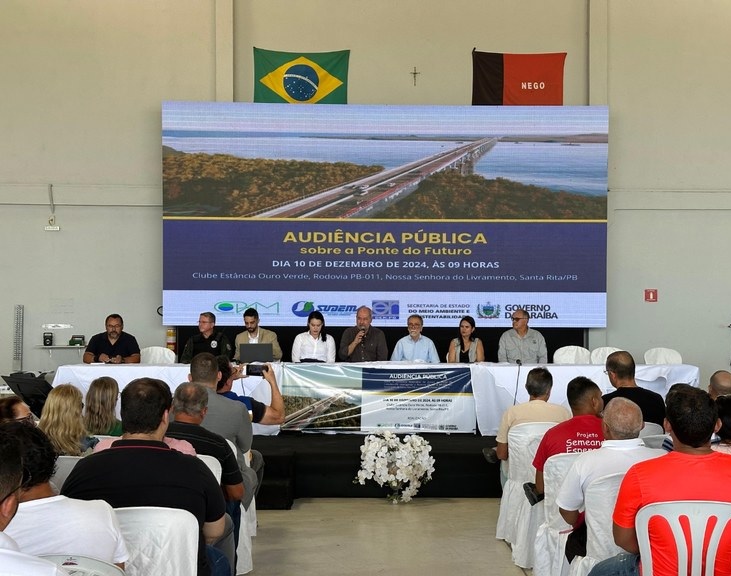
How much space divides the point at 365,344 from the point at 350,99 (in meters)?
3.24

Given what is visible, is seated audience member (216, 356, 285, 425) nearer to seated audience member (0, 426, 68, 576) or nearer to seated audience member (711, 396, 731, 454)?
seated audience member (711, 396, 731, 454)

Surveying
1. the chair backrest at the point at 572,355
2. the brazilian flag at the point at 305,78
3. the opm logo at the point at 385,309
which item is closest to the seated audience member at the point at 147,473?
the chair backrest at the point at 572,355

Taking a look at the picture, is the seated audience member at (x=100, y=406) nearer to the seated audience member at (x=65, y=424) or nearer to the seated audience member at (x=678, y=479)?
the seated audience member at (x=65, y=424)

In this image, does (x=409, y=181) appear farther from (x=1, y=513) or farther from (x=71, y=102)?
(x=1, y=513)

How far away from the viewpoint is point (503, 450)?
196 inches

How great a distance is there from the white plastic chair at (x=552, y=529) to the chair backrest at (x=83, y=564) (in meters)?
2.10

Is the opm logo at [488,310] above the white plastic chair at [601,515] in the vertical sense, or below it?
above

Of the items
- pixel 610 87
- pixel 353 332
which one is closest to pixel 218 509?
pixel 353 332

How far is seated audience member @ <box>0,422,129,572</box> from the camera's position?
224cm

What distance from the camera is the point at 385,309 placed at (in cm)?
945

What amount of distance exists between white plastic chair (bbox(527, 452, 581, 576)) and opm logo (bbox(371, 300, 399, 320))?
17.1ft

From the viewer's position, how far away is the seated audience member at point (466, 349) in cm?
793

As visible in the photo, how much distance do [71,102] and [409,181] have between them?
3.89 metres

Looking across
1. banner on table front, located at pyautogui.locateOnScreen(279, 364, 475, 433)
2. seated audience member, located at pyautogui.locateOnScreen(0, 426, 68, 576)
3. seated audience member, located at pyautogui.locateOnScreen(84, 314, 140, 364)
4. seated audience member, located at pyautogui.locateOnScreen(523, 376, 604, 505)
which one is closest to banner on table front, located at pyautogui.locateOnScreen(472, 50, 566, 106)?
banner on table front, located at pyautogui.locateOnScreen(279, 364, 475, 433)
